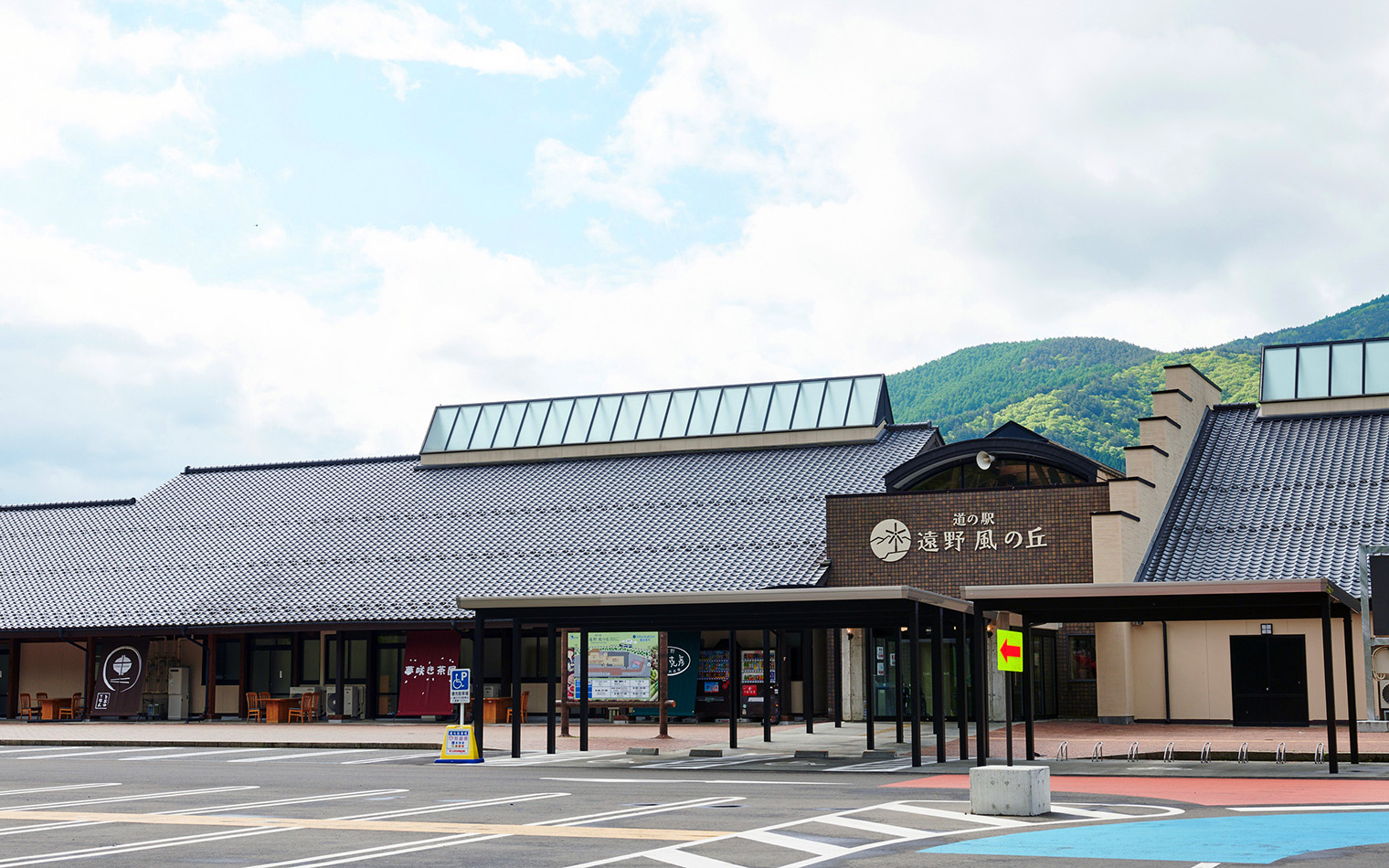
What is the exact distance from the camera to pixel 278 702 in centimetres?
3706

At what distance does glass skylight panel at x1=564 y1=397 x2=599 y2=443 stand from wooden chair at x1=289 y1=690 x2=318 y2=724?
1280 centimetres

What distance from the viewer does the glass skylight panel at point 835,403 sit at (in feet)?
142

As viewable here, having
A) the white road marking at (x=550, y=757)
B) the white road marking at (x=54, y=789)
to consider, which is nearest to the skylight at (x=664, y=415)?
the white road marking at (x=550, y=757)

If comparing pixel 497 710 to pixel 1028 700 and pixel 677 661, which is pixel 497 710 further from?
pixel 1028 700

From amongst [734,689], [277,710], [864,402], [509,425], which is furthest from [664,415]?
[734,689]

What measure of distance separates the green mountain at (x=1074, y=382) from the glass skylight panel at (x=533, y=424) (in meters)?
40.7

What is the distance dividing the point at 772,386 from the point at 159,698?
810 inches

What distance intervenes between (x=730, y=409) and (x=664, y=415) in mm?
2313

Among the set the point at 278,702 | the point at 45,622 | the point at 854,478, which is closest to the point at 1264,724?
the point at 854,478

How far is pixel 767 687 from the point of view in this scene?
2908 cm

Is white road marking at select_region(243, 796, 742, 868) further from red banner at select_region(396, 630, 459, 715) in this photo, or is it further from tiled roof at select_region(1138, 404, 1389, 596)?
red banner at select_region(396, 630, 459, 715)

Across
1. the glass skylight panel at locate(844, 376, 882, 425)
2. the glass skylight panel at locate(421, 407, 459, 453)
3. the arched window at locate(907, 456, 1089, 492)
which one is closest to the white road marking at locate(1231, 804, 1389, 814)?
the arched window at locate(907, 456, 1089, 492)

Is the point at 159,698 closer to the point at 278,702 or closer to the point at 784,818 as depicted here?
the point at 278,702

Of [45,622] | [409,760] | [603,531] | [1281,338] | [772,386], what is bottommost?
[409,760]
